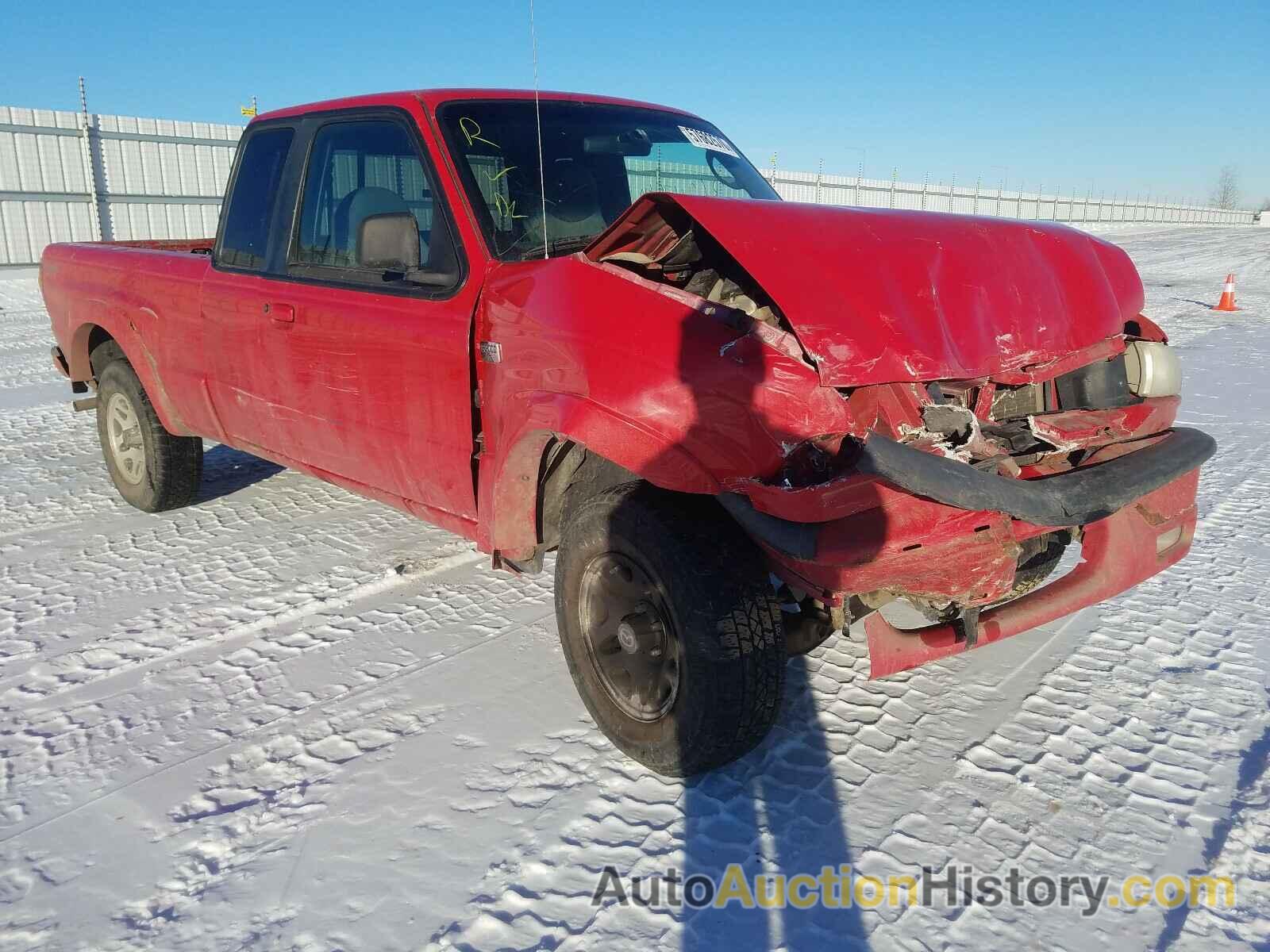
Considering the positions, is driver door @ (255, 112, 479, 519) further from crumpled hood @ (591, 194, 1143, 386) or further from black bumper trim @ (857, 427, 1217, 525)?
black bumper trim @ (857, 427, 1217, 525)

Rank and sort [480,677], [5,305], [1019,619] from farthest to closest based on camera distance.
→ [5,305]
[480,677]
[1019,619]

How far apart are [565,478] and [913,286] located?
4.16ft

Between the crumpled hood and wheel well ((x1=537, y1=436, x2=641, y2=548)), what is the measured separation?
724mm

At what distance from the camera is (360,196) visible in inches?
144

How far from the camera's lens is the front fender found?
2371mm

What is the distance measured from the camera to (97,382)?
17.7 ft

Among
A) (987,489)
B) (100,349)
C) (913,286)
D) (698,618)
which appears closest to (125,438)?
(100,349)

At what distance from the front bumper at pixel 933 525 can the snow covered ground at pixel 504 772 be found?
488 mm

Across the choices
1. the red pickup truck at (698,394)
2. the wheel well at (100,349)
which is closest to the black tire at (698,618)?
the red pickup truck at (698,394)

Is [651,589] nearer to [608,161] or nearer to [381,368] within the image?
[381,368]

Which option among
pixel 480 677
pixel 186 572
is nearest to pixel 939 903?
pixel 480 677

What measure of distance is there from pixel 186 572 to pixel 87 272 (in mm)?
2182

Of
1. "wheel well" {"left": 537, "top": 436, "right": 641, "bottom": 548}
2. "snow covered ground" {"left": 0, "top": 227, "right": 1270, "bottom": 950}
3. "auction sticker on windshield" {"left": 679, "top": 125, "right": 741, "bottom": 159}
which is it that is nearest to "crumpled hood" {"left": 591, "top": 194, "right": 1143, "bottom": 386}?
"wheel well" {"left": 537, "top": 436, "right": 641, "bottom": 548}

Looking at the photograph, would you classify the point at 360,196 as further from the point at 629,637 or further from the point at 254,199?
the point at 629,637
